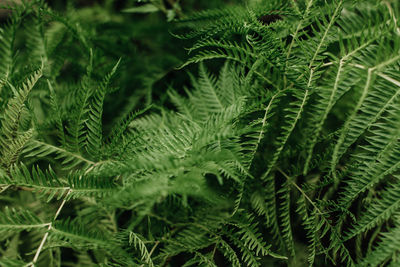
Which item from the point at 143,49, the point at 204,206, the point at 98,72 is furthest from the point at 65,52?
the point at 204,206

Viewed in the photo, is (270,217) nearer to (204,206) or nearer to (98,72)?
(204,206)

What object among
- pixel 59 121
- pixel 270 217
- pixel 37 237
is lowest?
pixel 37 237

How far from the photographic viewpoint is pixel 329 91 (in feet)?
1.97

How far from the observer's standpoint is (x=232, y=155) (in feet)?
1.87

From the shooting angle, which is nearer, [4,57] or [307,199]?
[307,199]

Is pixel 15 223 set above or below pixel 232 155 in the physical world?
below

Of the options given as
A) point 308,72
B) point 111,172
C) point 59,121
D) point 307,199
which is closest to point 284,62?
point 308,72

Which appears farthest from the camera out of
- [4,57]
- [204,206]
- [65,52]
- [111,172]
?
[65,52]

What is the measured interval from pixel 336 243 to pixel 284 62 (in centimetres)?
42

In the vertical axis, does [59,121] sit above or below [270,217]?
above

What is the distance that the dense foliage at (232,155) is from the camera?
0.59 metres

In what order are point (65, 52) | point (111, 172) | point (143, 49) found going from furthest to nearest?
point (143, 49) → point (65, 52) → point (111, 172)

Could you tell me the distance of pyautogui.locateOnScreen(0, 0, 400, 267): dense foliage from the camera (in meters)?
0.59

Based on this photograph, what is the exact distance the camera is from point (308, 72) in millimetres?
648
